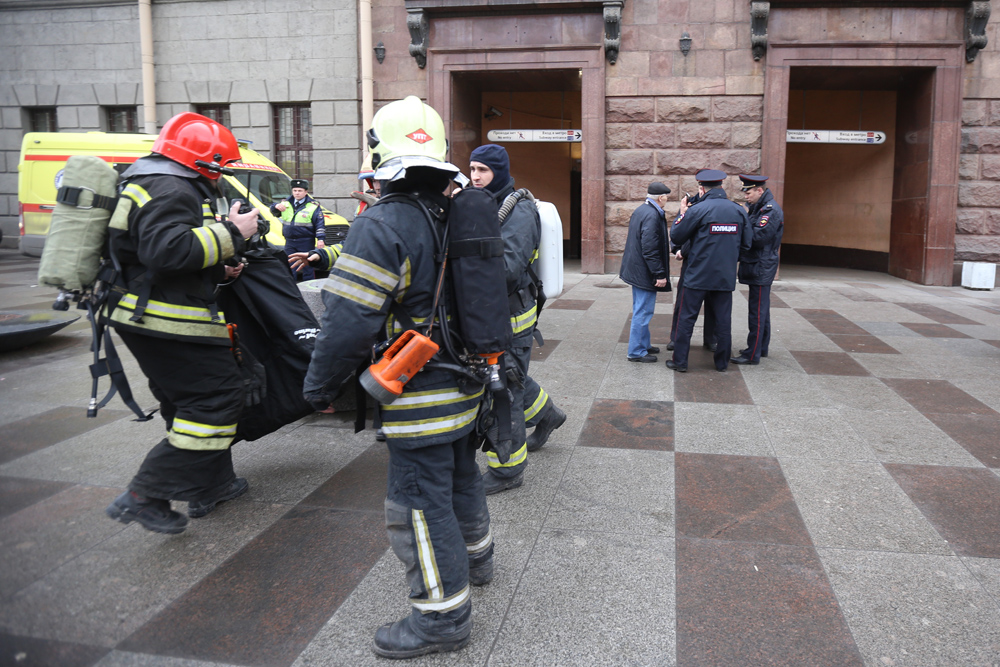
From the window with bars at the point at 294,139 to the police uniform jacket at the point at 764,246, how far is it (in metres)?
10.1

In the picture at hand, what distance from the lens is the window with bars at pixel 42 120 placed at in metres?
15.9

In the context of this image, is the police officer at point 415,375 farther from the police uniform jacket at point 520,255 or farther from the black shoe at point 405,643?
the police uniform jacket at point 520,255

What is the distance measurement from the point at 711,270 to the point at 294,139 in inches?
422

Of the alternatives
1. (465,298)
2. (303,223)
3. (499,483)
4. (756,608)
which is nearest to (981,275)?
(303,223)

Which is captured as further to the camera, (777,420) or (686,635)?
(777,420)

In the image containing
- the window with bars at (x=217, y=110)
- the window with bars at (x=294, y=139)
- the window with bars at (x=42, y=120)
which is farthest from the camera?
the window with bars at (x=42, y=120)

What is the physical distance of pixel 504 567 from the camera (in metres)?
3.09

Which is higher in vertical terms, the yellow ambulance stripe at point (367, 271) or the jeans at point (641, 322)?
the yellow ambulance stripe at point (367, 271)

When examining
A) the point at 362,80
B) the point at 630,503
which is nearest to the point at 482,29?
the point at 362,80

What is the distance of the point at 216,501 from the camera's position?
3600 millimetres

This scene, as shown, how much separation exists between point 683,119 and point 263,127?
8094 millimetres

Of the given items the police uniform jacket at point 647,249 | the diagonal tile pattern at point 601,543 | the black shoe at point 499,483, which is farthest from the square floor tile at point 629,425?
the police uniform jacket at point 647,249

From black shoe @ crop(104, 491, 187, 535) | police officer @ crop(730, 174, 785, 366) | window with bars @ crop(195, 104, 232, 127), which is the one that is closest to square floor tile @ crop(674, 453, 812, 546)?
black shoe @ crop(104, 491, 187, 535)

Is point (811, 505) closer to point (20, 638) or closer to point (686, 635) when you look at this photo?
point (686, 635)
